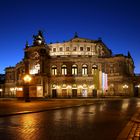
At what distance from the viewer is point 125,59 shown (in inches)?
3917

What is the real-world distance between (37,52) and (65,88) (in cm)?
1631

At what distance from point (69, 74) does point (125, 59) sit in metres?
20.7

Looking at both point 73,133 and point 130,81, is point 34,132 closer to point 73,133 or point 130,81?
point 73,133

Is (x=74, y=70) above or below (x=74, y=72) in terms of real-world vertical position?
above

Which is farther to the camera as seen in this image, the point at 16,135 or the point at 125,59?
the point at 125,59

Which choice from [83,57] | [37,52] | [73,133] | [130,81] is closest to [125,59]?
[130,81]

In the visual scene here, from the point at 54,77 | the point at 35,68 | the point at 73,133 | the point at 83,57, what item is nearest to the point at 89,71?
the point at 83,57

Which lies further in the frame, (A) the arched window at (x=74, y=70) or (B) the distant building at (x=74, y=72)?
(A) the arched window at (x=74, y=70)

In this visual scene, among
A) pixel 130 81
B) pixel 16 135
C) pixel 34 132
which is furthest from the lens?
pixel 130 81

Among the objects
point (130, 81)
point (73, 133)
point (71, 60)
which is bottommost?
point (73, 133)

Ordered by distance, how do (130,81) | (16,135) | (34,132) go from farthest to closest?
(130,81) < (34,132) < (16,135)

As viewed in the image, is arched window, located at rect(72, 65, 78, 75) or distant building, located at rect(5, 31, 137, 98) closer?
distant building, located at rect(5, 31, 137, 98)

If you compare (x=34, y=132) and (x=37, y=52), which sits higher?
(x=37, y=52)

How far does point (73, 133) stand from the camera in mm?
14109
